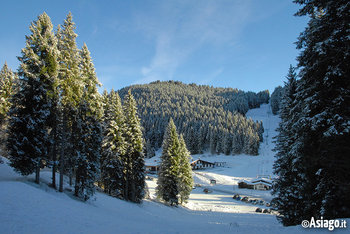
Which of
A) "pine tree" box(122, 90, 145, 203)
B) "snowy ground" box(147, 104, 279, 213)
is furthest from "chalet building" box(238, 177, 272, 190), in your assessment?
"pine tree" box(122, 90, 145, 203)

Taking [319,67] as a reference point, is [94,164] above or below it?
below

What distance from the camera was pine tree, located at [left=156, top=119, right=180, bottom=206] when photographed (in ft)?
105

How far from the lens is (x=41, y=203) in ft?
39.4

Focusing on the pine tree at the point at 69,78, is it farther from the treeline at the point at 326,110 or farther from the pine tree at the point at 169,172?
the treeline at the point at 326,110

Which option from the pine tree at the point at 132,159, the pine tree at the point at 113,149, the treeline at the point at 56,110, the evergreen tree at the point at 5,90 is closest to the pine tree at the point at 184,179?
the pine tree at the point at 132,159

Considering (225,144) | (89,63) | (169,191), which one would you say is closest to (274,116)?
(225,144)

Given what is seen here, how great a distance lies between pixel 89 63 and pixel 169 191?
22.2m

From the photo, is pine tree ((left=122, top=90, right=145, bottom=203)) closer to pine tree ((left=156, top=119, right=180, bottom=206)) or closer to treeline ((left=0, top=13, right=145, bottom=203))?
treeline ((left=0, top=13, right=145, bottom=203))

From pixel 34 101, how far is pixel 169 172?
21812 mm

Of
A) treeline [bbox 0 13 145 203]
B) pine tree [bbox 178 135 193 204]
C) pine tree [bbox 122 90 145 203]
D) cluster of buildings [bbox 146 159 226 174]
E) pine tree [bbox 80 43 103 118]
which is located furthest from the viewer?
cluster of buildings [bbox 146 159 226 174]

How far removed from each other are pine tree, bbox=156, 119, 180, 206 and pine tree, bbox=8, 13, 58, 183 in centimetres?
1940

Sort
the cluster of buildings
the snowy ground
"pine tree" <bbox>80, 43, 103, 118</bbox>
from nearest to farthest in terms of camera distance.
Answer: "pine tree" <bbox>80, 43, 103, 118</bbox> → the snowy ground → the cluster of buildings

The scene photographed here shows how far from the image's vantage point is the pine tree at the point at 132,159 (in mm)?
27322

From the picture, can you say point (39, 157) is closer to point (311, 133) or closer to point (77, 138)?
point (77, 138)
